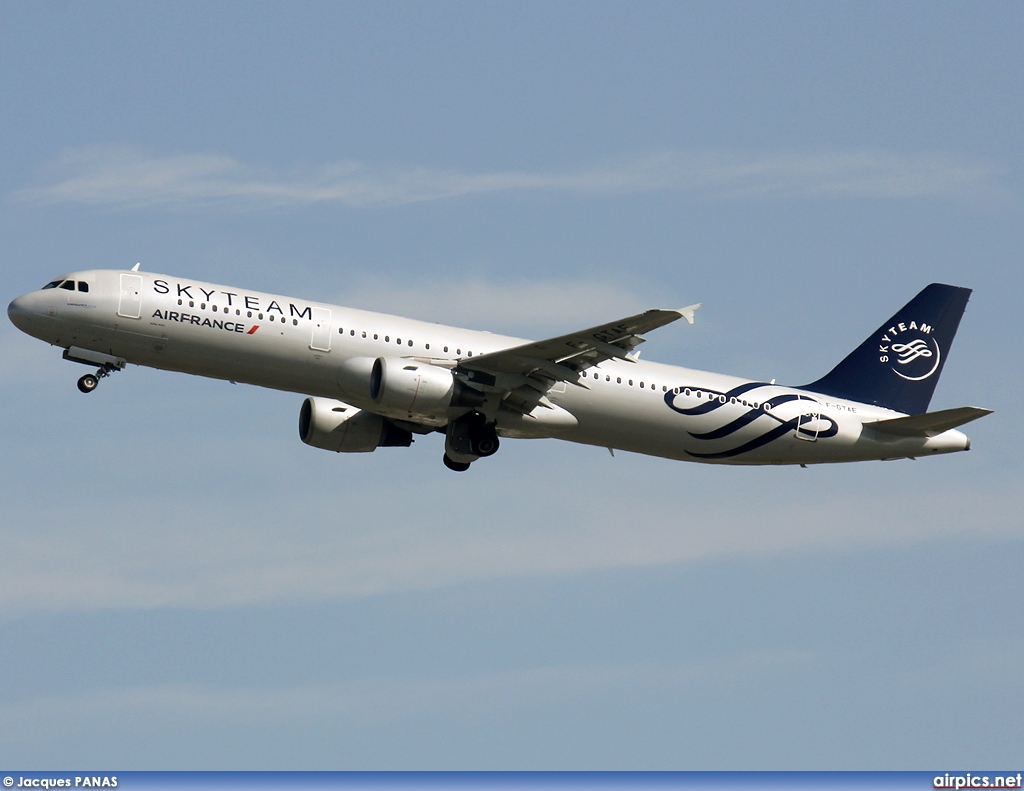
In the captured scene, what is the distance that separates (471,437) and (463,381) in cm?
212

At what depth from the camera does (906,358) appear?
47062mm

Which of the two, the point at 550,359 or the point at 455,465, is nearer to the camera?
the point at 550,359

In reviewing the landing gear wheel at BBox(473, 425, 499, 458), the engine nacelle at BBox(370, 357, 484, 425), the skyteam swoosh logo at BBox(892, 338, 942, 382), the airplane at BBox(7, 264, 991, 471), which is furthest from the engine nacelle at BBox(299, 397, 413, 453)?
the skyteam swoosh logo at BBox(892, 338, 942, 382)

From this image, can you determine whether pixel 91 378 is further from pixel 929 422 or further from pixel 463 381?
pixel 929 422

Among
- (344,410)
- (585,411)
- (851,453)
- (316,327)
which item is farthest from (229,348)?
(851,453)

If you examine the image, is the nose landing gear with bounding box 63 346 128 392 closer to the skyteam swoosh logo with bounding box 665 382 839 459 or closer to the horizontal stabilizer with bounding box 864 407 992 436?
the skyteam swoosh logo with bounding box 665 382 839 459

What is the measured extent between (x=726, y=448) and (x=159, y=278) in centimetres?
1697

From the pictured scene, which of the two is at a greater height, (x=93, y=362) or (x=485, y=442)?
(x=93, y=362)

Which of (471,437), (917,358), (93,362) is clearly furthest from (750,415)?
(93,362)

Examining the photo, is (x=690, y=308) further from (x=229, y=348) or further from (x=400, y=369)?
(x=229, y=348)

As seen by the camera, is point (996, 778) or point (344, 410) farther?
point (344, 410)

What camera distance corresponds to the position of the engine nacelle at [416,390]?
38.4 meters

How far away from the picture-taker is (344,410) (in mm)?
43438

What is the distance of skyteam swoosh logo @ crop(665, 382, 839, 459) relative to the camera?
42625 mm
